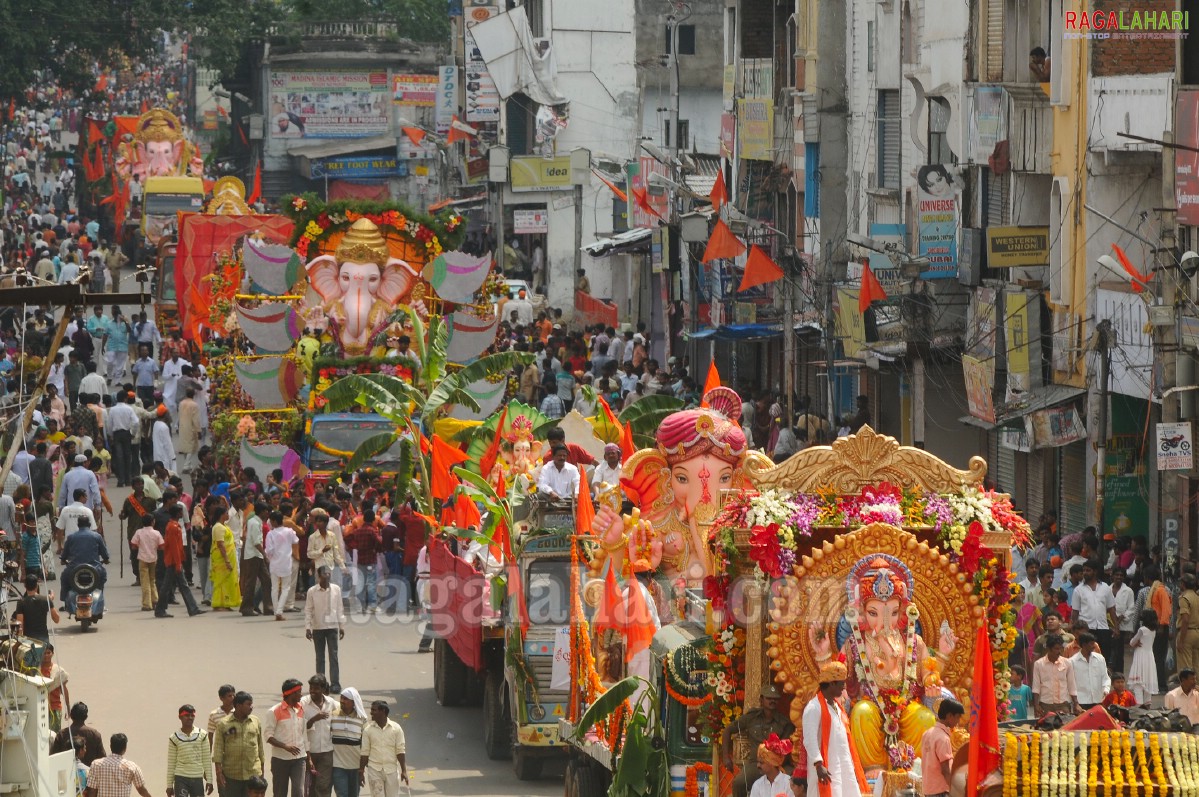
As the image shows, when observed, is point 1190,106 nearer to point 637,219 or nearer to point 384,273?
point 384,273

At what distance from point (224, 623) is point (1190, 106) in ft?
36.2

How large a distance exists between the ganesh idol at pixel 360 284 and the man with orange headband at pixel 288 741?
52.0 feet

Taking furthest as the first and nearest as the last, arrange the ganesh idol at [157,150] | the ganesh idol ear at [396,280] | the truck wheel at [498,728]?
the ganesh idol at [157,150] → the ganesh idol ear at [396,280] → the truck wheel at [498,728]

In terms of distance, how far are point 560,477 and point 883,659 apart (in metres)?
6.47

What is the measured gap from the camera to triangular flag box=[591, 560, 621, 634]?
14.9 metres

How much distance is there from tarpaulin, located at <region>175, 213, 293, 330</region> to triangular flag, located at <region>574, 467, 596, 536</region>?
74.4 ft

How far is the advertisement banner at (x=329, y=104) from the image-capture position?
67.7m

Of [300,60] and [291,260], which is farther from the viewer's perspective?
[300,60]

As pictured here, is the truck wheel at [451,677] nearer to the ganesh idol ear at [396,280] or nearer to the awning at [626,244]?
the ganesh idol ear at [396,280]

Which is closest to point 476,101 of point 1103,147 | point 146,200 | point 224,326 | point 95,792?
point 146,200

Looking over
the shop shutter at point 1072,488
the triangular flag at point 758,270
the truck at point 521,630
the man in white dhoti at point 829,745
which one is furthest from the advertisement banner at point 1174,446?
the triangular flag at point 758,270

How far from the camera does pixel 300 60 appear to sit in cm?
6769

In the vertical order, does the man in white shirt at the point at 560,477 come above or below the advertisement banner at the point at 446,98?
below

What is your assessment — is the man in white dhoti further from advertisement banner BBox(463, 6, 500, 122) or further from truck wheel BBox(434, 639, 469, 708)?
advertisement banner BBox(463, 6, 500, 122)
